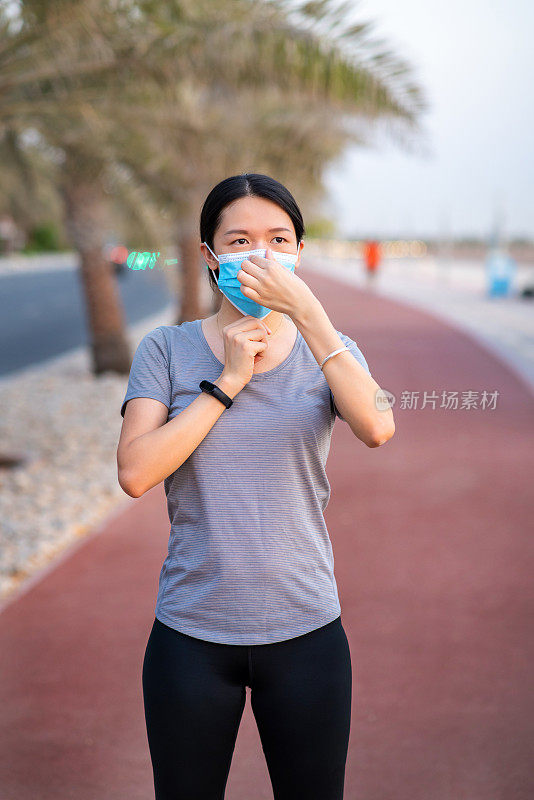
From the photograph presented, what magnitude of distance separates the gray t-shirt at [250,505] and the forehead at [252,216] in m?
0.26

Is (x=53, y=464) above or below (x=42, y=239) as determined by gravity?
above

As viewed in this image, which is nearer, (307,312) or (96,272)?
(307,312)

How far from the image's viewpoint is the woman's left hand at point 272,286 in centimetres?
152

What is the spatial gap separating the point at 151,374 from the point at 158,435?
0.15 metres

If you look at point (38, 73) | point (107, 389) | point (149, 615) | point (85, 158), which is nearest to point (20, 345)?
point (107, 389)

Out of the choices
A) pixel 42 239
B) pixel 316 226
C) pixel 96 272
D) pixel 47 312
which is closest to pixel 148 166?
pixel 96 272

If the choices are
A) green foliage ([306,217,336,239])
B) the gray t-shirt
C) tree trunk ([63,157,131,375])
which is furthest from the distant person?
the gray t-shirt

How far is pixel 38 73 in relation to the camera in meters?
6.10

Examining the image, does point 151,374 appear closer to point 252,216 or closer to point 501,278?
point 252,216

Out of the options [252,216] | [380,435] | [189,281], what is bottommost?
[189,281]

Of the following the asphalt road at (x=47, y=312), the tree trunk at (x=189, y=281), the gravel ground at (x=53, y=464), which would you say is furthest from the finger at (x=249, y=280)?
the tree trunk at (x=189, y=281)

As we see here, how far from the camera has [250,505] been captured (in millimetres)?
1633

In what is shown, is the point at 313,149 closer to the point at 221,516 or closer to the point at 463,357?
the point at 463,357

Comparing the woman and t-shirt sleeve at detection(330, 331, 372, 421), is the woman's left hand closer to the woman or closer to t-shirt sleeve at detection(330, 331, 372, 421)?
the woman
